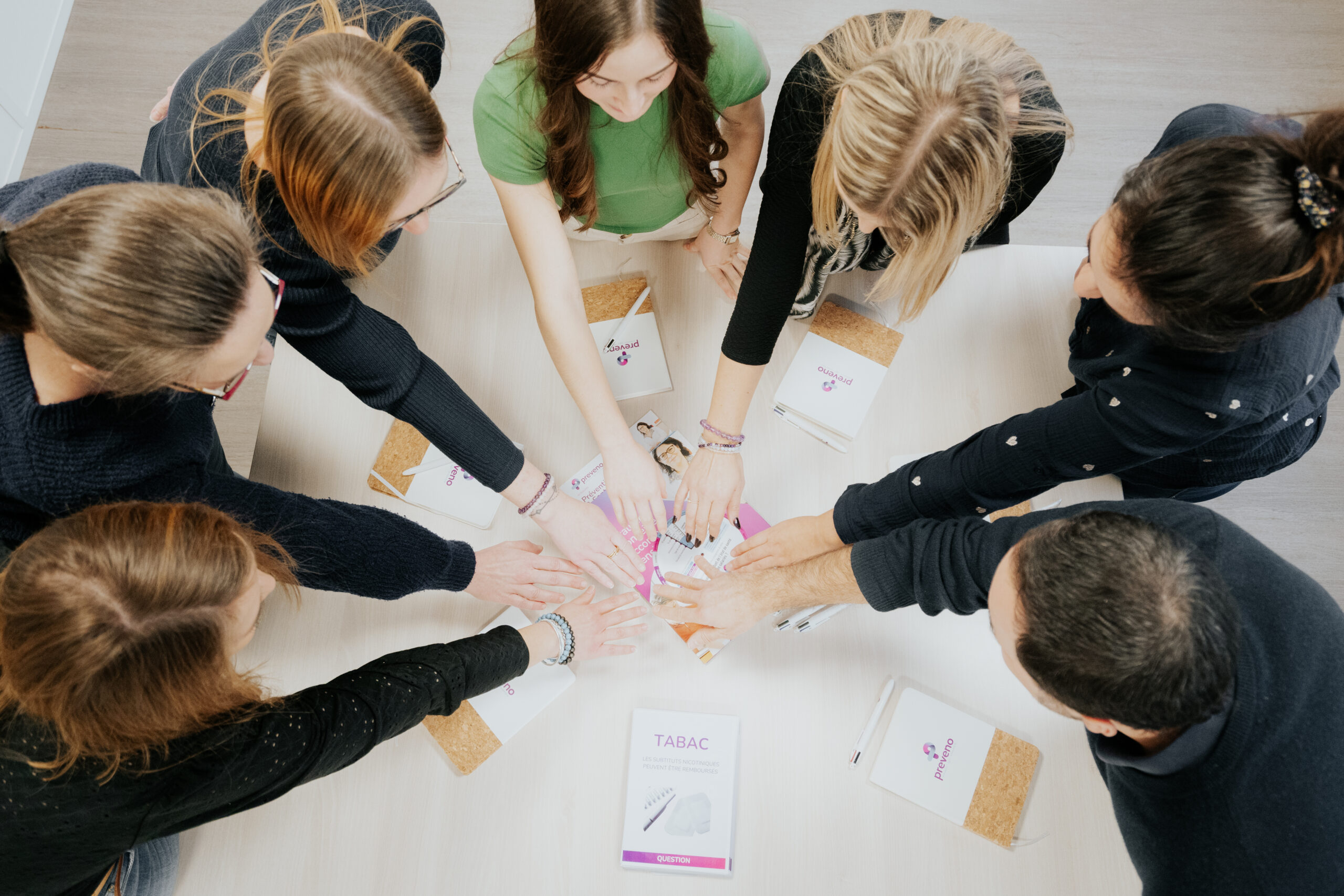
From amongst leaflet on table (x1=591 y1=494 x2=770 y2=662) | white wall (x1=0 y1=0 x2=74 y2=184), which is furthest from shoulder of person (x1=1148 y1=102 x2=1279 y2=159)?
white wall (x1=0 y1=0 x2=74 y2=184)

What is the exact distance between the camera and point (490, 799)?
48.8 inches

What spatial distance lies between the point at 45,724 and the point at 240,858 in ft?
1.42

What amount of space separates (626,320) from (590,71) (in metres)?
0.50

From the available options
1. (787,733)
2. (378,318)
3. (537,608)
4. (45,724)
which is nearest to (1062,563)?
(787,733)

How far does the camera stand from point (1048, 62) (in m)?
2.51

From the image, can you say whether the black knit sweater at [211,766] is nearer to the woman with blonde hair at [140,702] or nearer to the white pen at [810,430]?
the woman with blonde hair at [140,702]

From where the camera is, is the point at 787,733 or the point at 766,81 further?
the point at 766,81

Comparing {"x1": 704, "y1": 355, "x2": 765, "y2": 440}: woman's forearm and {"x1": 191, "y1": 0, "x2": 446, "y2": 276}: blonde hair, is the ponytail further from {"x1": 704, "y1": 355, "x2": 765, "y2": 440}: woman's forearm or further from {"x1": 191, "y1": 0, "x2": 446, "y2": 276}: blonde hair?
{"x1": 704, "y1": 355, "x2": 765, "y2": 440}: woman's forearm

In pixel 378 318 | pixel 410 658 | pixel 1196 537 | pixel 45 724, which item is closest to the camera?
pixel 45 724

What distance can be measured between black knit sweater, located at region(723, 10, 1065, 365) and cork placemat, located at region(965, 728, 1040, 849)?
0.76m

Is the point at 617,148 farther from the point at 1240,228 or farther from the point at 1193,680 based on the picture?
the point at 1193,680

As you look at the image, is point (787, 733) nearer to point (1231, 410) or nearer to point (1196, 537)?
point (1196, 537)

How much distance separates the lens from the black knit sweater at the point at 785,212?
127cm

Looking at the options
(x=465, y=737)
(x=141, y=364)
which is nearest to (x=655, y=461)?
(x=465, y=737)
